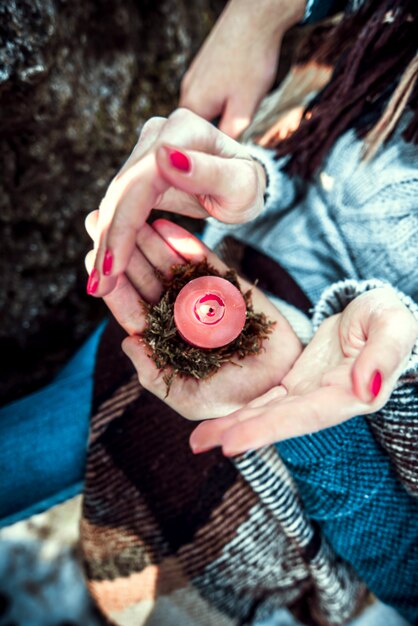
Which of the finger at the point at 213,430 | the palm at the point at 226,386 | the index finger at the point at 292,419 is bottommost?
the index finger at the point at 292,419

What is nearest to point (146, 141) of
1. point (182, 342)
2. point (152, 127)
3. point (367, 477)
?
point (152, 127)

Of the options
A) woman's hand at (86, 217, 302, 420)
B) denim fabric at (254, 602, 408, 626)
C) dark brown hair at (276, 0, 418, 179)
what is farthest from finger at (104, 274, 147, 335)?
denim fabric at (254, 602, 408, 626)

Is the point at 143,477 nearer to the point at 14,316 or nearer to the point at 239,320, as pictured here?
the point at 239,320

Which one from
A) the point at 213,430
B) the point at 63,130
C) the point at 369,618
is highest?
the point at 63,130

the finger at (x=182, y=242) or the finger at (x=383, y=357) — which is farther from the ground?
the finger at (x=182, y=242)

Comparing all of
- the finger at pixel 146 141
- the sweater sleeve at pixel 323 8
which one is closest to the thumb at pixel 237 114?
the sweater sleeve at pixel 323 8

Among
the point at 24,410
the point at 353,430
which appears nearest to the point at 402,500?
the point at 353,430

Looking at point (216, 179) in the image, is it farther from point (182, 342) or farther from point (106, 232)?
point (182, 342)

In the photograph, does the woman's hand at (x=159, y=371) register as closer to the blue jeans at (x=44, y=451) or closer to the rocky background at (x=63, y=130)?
the blue jeans at (x=44, y=451)
